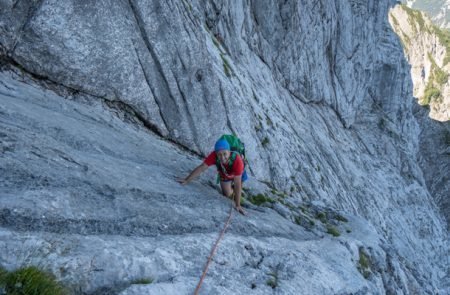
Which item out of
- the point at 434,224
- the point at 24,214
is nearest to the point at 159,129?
the point at 24,214

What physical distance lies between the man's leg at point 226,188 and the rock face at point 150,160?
39cm

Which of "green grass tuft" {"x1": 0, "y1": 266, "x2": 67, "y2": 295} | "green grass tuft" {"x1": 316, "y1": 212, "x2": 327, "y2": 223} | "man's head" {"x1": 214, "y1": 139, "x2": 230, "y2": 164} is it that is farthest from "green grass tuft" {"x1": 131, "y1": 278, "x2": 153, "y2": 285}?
"green grass tuft" {"x1": 316, "y1": 212, "x2": 327, "y2": 223}

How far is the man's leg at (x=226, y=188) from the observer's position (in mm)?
13945

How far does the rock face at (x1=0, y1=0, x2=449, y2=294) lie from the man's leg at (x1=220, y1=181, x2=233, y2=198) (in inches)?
15.5

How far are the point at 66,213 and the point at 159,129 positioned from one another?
11.6 m

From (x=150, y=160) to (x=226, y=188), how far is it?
3122 millimetres

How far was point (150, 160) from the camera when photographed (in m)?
14.3

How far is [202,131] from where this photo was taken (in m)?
Result: 21.7

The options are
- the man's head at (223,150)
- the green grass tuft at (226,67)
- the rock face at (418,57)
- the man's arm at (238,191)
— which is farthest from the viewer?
the rock face at (418,57)

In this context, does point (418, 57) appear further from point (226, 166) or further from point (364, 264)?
point (226, 166)

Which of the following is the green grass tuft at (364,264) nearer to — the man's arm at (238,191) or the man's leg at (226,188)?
the man's arm at (238,191)

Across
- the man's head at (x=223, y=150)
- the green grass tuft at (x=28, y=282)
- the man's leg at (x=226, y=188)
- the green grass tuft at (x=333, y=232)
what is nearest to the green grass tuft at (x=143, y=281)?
the green grass tuft at (x=28, y=282)

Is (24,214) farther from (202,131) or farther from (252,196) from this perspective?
(202,131)

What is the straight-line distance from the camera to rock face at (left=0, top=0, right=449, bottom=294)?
7.74 m
